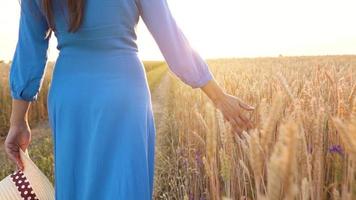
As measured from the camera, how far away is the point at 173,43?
1.45 m

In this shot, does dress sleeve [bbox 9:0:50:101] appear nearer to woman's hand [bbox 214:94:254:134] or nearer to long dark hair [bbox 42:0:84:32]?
long dark hair [bbox 42:0:84:32]

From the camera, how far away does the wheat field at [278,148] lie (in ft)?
2.03

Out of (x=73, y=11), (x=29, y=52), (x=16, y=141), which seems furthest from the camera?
(x=16, y=141)

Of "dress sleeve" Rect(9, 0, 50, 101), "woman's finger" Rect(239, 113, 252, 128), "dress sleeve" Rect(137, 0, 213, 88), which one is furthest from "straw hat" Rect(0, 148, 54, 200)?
"woman's finger" Rect(239, 113, 252, 128)

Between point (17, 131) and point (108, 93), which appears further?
point (17, 131)

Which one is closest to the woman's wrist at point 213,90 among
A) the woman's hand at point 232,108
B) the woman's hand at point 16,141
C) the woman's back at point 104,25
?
the woman's hand at point 232,108

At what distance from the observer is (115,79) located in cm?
140

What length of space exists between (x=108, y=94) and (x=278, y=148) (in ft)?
3.05

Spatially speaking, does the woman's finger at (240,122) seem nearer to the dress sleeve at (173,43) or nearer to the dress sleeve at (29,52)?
the dress sleeve at (173,43)

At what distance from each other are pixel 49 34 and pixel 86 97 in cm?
31

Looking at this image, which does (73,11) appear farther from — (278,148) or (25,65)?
(278,148)

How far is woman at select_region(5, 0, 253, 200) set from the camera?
55.3 inches

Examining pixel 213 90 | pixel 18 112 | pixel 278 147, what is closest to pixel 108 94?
pixel 213 90

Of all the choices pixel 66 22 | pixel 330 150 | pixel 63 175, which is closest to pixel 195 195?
pixel 330 150
